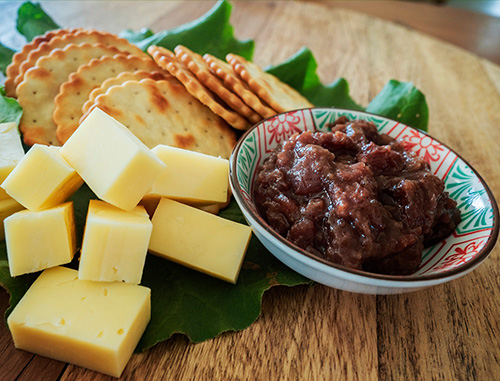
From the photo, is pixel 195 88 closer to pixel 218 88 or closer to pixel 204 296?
pixel 218 88

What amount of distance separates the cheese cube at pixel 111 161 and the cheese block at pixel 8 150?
0.87 ft

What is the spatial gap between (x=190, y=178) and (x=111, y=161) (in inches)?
14.2

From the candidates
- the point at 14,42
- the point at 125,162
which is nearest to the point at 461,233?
the point at 125,162

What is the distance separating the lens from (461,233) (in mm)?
1763

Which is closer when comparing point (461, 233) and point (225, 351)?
point (225, 351)

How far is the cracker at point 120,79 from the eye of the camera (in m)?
2.16

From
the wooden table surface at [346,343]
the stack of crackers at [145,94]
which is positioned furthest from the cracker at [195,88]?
the wooden table surface at [346,343]

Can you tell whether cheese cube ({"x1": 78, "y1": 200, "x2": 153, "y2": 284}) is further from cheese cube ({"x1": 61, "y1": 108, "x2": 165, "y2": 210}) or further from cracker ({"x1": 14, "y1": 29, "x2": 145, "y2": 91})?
cracker ({"x1": 14, "y1": 29, "x2": 145, "y2": 91})

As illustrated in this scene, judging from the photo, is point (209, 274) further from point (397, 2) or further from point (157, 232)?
point (397, 2)

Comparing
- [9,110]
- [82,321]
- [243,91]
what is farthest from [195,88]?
[82,321]


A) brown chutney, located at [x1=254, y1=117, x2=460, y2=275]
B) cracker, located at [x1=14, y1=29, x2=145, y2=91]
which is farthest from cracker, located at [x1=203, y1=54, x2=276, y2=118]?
cracker, located at [x1=14, y1=29, x2=145, y2=91]

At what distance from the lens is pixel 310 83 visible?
302 centimetres

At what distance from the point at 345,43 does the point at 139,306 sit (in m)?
3.48

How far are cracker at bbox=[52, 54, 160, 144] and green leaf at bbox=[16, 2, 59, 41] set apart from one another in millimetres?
1018
